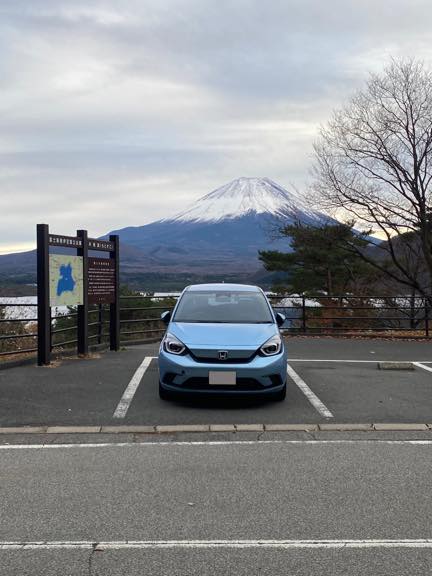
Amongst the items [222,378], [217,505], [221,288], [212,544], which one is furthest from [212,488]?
[221,288]

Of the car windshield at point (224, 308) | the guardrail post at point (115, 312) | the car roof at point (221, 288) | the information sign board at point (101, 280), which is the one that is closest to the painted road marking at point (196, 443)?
the car windshield at point (224, 308)

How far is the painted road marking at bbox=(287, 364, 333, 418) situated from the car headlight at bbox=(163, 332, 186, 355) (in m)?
1.74

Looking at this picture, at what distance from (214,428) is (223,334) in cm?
133

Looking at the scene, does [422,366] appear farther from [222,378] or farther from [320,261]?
[320,261]

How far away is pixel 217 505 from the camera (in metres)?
4.03

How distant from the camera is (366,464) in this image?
4.99m

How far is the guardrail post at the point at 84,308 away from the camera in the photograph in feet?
35.6

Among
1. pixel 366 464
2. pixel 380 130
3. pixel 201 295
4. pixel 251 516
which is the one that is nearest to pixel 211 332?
pixel 201 295

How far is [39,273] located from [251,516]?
6813 mm

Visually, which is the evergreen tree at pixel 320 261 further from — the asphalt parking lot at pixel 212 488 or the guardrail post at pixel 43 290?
the asphalt parking lot at pixel 212 488

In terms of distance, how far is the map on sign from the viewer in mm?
9914

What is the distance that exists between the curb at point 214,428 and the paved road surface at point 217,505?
50 cm

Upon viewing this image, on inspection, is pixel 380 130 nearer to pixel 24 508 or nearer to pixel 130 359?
pixel 130 359

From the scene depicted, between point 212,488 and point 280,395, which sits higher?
point 280,395
